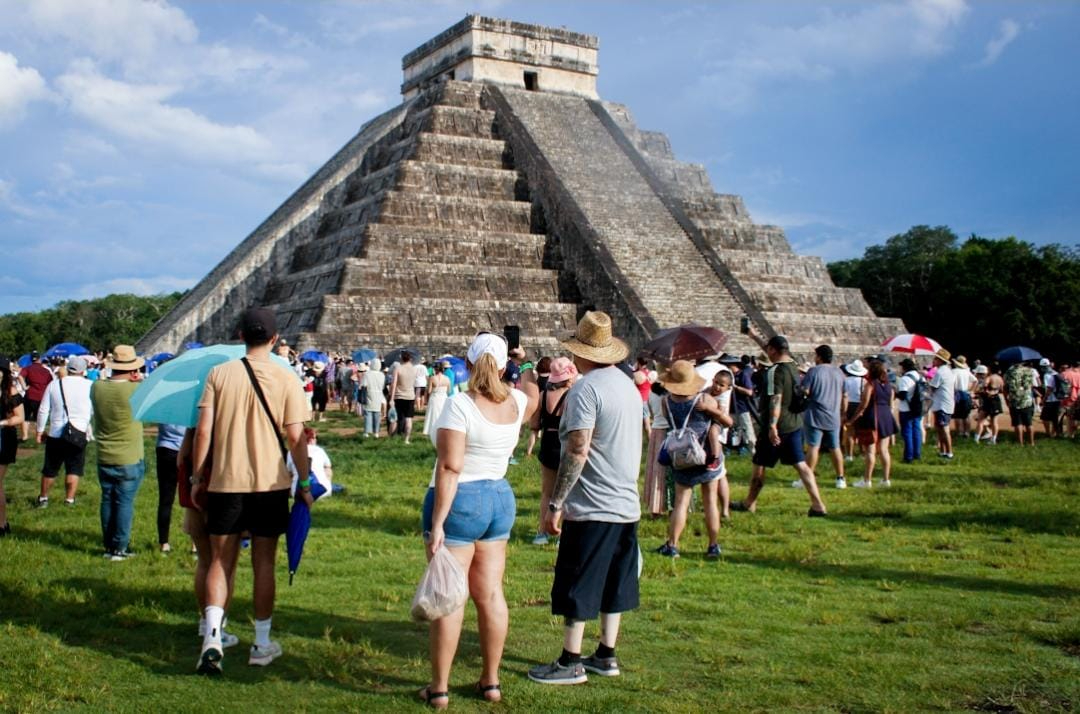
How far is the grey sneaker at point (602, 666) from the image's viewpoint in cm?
556

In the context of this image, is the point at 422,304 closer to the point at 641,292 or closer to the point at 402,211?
the point at 402,211

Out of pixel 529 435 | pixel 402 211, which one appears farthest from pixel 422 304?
→ pixel 529 435

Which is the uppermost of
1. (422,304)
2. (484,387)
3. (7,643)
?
(422,304)

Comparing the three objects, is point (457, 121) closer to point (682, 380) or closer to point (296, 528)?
point (682, 380)

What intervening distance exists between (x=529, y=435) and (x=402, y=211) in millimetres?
13110

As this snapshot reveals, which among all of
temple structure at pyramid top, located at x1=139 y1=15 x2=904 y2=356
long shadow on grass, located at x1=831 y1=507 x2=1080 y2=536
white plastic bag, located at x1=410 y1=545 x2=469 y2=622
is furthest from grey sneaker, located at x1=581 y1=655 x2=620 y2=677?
temple structure at pyramid top, located at x1=139 y1=15 x2=904 y2=356

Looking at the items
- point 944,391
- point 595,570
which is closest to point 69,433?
point 595,570

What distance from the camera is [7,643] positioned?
609 centimetres

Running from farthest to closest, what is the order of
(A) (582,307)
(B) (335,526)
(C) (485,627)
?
(A) (582,307), (B) (335,526), (C) (485,627)

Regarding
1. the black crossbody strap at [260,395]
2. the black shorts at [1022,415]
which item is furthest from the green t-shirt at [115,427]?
the black shorts at [1022,415]

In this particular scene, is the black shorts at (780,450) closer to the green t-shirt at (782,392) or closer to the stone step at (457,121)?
the green t-shirt at (782,392)

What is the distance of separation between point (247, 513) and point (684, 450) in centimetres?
355

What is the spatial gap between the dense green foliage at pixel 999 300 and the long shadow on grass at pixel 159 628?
4190 cm

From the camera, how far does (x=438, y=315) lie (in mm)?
26750
